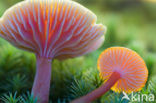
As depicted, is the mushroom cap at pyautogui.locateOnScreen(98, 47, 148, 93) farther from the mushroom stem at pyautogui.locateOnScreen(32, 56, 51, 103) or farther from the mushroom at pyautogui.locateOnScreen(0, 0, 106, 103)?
the mushroom stem at pyautogui.locateOnScreen(32, 56, 51, 103)

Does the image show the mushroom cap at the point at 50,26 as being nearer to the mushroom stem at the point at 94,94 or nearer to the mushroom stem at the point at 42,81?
the mushroom stem at the point at 42,81

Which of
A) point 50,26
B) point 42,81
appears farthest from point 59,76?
point 50,26

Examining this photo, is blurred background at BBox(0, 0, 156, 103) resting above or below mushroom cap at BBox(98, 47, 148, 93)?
below

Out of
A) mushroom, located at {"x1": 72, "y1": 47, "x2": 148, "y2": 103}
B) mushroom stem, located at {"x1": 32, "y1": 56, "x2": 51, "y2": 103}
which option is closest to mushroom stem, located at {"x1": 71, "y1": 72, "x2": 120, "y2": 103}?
mushroom, located at {"x1": 72, "y1": 47, "x2": 148, "y2": 103}

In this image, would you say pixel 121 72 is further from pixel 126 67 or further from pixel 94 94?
pixel 94 94

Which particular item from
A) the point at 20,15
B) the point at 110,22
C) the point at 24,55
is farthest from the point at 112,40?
the point at 20,15

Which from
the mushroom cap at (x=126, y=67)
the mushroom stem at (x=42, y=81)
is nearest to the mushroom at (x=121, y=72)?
the mushroom cap at (x=126, y=67)

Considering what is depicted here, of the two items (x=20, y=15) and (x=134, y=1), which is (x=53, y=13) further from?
(x=134, y=1)
